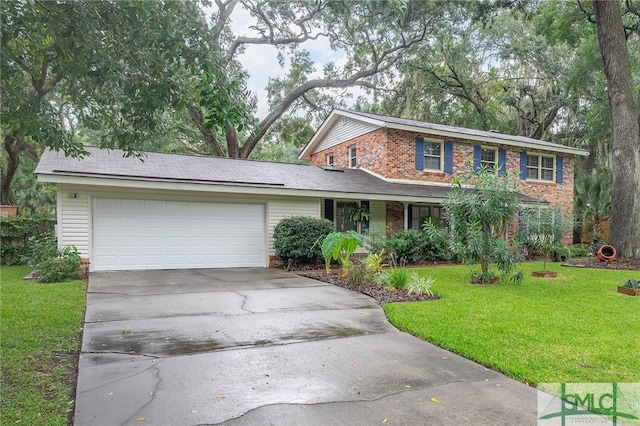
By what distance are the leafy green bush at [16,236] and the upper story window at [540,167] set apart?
19.2 meters

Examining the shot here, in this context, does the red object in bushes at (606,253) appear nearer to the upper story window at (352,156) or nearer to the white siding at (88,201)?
the upper story window at (352,156)

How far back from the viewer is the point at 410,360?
4.14m

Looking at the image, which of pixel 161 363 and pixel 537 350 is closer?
pixel 161 363

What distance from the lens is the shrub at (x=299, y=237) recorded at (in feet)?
38.1

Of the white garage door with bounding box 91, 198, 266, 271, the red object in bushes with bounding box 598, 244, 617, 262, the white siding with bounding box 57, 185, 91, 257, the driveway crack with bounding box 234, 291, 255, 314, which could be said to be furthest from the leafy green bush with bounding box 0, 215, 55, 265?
the red object in bushes with bounding box 598, 244, 617, 262

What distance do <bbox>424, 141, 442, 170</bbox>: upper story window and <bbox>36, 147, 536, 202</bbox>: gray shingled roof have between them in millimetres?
923

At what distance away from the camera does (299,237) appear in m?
11.7

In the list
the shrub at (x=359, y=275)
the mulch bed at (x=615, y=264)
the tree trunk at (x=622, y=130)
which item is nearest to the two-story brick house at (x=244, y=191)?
the tree trunk at (x=622, y=130)

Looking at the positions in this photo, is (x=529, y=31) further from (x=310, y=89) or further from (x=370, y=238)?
(x=370, y=238)

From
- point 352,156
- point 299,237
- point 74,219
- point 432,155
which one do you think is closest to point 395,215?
point 432,155

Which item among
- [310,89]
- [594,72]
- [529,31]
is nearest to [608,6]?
[594,72]

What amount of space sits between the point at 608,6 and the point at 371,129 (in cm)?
897

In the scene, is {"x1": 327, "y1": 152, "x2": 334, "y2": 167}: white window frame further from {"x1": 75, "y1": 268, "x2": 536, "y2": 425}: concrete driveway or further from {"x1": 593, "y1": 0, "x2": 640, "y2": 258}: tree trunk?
{"x1": 75, "y1": 268, "x2": 536, "y2": 425}: concrete driveway

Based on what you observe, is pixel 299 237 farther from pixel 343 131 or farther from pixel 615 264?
pixel 615 264
